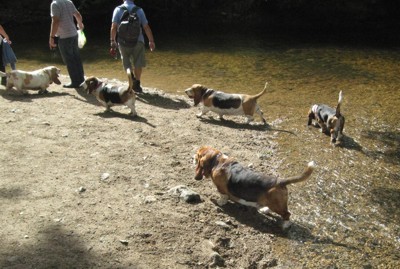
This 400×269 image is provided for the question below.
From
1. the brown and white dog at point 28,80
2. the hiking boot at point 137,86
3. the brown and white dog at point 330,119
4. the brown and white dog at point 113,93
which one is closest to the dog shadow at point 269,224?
the brown and white dog at point 330,119

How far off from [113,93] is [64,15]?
1.99 m

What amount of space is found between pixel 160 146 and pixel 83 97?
2.93 m

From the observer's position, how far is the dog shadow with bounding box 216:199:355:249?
14.9 feet

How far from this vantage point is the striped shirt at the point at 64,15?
8.00 m

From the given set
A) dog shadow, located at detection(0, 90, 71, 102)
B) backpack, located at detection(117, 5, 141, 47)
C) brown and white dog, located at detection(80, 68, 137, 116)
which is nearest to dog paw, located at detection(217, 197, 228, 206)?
brown and white dog, located at detection(80, 68, 137, 116)

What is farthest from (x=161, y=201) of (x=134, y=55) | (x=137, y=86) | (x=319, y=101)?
(x=319, y=101)

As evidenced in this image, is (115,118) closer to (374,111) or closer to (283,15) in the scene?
(374,111)

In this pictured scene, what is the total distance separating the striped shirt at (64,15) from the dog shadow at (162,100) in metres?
1.87

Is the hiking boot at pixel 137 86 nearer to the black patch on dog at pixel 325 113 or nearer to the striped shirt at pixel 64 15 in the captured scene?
the striped shirt at pixel 64 15

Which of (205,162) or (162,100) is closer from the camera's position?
(205,162)

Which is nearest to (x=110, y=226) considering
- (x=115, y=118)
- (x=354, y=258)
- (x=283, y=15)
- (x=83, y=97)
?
(x=354, y=258)

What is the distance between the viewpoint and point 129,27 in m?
8.15

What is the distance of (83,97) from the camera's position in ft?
28.3

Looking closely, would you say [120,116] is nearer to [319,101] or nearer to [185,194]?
[185,194]
